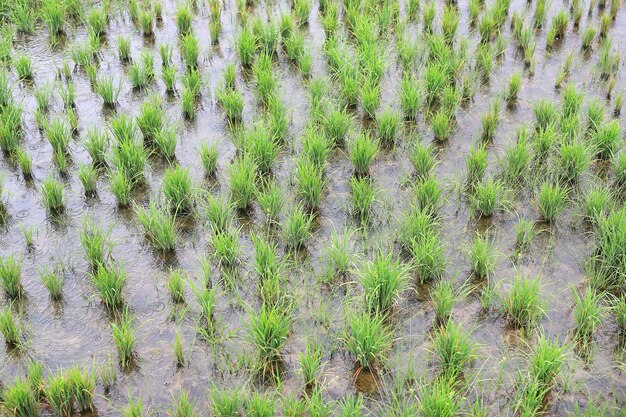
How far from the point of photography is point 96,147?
4484 millimetres

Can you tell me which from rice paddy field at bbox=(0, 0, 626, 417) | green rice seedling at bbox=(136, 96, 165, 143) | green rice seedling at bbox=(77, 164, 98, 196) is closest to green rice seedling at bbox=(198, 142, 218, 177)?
rice paddy field at bbox=(0, 0, 626, 417)

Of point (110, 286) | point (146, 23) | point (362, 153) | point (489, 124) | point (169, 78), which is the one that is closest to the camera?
point (110, 286)

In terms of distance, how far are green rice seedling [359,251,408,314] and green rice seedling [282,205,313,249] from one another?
516 millimetres

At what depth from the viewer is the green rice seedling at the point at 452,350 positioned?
3074 mm

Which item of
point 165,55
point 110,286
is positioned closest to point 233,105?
point 165,55

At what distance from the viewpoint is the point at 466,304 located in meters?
3.53

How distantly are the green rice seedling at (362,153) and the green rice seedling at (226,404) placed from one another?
1869 millimetres

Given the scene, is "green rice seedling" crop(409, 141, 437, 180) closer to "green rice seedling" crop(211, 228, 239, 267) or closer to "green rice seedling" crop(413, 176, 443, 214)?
"green rice seedling" crop(413, 176, 443, 214)

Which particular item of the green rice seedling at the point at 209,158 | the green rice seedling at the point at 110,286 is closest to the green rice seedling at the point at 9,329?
the green rice seedling at the point at 110,286

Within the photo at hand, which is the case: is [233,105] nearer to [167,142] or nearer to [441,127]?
[167,142]

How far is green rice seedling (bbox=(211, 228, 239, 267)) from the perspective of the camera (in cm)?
371

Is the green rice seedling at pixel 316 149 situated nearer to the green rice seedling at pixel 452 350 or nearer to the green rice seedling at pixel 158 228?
the green rice seedling at pixel 158 228

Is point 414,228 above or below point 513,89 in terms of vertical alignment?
below

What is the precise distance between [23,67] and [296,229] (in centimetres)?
289
